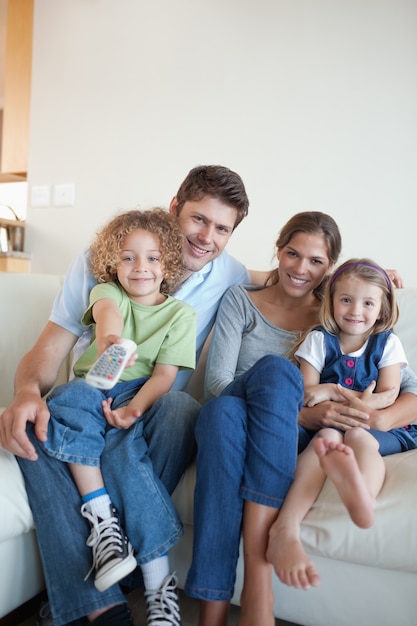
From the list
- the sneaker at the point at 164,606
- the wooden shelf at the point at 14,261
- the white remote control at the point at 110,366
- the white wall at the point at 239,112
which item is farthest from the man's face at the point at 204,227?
the wooden shelf at the point at 14,261

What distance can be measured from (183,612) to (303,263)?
939 mm

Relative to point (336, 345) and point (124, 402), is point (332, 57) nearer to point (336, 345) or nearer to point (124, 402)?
point (336, 345)

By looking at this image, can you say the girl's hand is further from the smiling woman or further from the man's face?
the man's face

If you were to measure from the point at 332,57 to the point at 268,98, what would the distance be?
12.5 inches

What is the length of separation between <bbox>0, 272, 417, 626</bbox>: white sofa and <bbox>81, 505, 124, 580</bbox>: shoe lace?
14 centimetres

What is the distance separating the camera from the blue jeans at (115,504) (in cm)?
105

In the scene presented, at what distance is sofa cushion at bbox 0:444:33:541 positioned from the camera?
105 cm

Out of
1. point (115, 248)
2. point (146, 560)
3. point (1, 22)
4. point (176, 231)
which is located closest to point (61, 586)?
point (146, 560)

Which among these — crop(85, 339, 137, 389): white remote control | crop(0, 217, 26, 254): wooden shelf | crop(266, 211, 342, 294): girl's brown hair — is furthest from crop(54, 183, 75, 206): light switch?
crop(85, 339, 137, 389): white remote control

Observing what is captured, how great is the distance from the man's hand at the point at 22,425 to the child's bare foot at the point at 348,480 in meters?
0.55

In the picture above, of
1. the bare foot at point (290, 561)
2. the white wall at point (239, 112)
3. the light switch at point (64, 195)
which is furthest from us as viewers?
the light switch at point (64, 195)

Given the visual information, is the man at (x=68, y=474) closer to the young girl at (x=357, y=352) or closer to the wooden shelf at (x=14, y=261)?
the young girl at (x=357, y=352)

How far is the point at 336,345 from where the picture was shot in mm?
1419

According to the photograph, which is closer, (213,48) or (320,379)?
(320,379)
